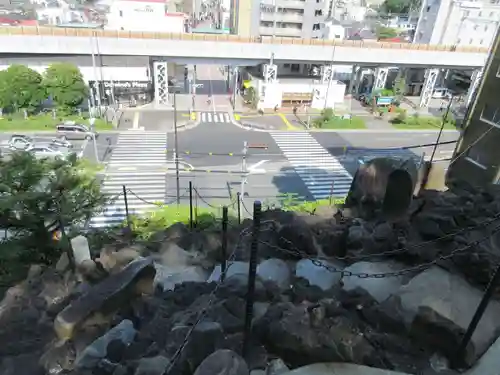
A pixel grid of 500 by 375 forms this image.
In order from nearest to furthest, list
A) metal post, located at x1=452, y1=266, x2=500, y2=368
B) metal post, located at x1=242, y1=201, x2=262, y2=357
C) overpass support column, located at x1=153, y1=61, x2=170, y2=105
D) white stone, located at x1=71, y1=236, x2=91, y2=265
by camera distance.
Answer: metal post, located at x1=242, y1=201, x2=262, y2=357
metal post, located at x1=452, y1=266, x2=500, y2=368
white stone, located at x1=71, y1=236, x2=91, y2=265
overpass support column, located at x1=153, y1=61, x2=170, y2=105

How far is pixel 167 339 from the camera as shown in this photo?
666 cm

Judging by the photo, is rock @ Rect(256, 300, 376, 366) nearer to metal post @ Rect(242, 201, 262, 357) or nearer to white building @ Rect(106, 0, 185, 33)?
metal post @ Rect(242, 201, 262, 357)

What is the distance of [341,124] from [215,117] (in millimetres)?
12026

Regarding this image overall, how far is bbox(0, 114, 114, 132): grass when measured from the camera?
31.1 meters

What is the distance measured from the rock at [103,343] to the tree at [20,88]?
30.3m

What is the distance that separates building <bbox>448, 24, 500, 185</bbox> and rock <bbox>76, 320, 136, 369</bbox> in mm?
14312

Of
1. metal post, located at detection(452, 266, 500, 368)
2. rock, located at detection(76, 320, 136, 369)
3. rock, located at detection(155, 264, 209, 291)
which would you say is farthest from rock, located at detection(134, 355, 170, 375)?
metal post, located at detection(452, 266, 500, 368)

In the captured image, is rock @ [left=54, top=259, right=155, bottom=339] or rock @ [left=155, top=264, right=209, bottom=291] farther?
rock @ [left=155, top=264, right=209, bottom=291]

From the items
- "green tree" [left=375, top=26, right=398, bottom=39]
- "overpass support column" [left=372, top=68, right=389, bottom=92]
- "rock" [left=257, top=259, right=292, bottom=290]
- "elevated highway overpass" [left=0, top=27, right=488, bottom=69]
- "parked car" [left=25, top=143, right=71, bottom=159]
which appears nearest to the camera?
"rock" [left=257, top=259, right=292, bottom=290]

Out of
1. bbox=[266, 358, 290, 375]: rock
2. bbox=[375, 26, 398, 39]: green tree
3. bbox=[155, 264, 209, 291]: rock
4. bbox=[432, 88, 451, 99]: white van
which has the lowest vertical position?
bbox=[432, 88, 451, 99]: white van

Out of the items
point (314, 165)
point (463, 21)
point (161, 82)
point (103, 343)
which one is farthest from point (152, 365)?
point (463, 21)

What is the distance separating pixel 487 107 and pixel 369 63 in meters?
24.9

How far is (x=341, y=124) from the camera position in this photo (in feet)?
123

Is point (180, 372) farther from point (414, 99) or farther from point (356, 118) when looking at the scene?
point (414, 99)
